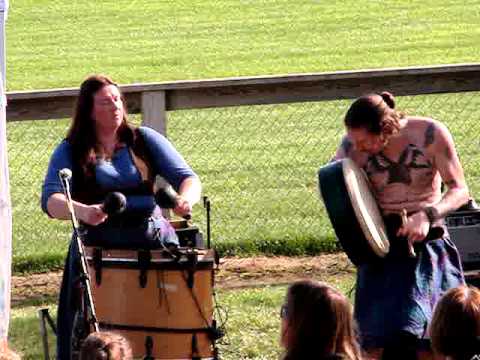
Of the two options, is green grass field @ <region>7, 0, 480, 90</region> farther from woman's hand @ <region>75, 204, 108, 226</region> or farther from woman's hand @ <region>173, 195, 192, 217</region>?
woman's hand @ <region>75, 204, 108, 226</region>

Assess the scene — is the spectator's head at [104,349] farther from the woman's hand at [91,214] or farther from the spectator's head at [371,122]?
the spectator's head at [371,122]

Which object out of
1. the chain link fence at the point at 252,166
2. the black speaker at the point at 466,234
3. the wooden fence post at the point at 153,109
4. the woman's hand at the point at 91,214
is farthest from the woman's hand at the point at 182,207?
the chain link fence at the point at 252,166

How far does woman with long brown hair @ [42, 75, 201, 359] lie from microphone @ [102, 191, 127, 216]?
41 cm

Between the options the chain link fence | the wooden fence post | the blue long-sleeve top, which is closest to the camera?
the blue long-sleeve top

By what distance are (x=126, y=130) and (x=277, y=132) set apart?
6.72 meters

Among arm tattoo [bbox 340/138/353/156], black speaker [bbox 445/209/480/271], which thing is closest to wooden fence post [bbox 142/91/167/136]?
black speaker [bbox 445/209/480/271]

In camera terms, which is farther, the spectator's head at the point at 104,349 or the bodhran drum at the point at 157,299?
the bodhran drum at the point at 157,299

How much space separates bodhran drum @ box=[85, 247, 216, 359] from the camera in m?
6.87

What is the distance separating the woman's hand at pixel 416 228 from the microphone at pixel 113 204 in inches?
51.2

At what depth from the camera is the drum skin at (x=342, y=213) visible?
6.78m

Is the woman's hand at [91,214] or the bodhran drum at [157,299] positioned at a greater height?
the woman's hand at [91,214]

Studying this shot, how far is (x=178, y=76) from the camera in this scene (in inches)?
774

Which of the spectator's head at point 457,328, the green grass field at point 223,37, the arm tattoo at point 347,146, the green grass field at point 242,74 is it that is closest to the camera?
the spectator's head at point 457,328

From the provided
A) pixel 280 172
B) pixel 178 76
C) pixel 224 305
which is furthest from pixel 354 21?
pixel 224 305
